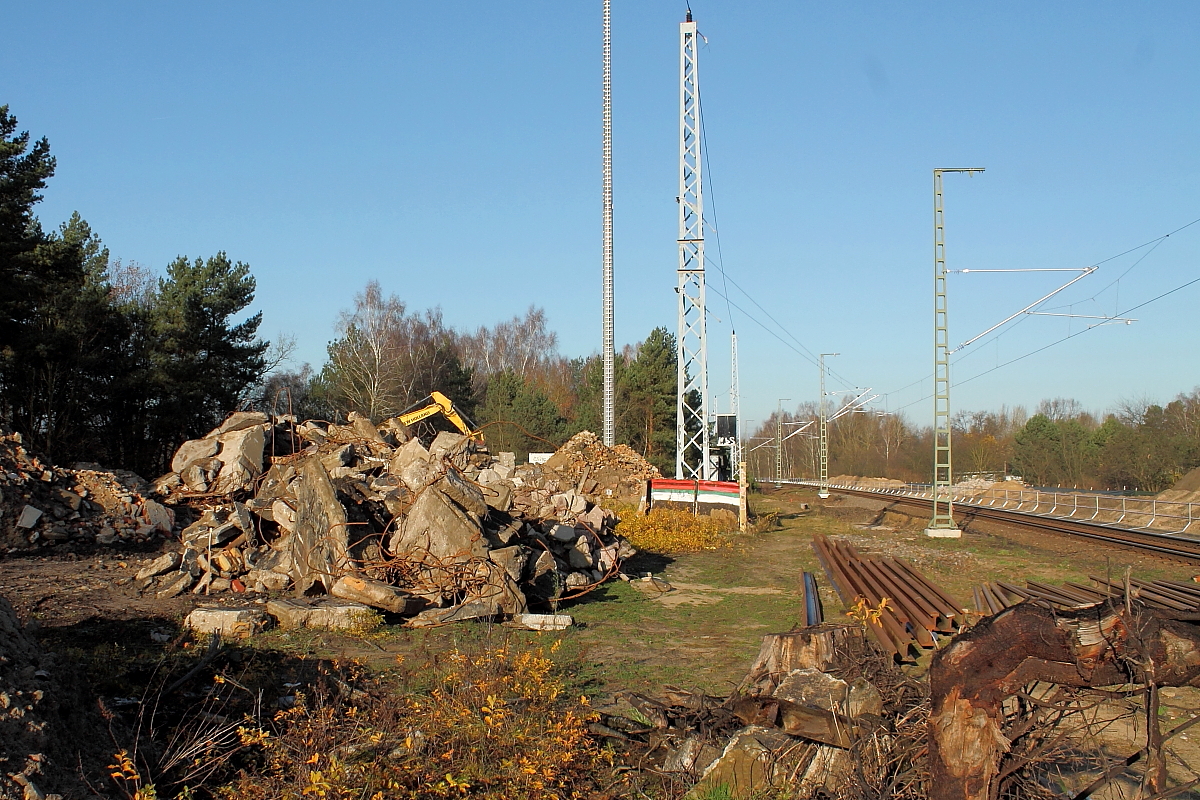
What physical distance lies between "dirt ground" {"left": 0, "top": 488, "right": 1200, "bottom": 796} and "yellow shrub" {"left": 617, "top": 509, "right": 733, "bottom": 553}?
1.76ft

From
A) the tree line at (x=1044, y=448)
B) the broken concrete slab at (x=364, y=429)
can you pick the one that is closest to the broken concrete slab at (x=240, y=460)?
the broken concrete slab at (x=364, y=429)

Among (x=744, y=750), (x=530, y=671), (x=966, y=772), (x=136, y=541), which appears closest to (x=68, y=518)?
(x=136, y=541)

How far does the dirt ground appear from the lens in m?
8.19

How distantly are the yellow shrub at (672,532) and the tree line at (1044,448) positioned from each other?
2704 cm

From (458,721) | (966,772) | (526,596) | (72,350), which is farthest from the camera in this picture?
(72,350)

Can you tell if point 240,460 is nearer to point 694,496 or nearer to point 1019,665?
point 694,496

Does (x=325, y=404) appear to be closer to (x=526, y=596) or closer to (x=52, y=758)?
(x=526, y=596)

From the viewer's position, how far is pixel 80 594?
980 cm

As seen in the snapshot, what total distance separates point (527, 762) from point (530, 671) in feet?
5.91

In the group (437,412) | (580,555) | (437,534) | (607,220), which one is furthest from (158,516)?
(607,220)

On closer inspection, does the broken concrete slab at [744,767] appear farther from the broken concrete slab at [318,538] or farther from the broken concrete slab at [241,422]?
the broken concrete slab at [241,422]

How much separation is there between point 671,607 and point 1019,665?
30.6 ft

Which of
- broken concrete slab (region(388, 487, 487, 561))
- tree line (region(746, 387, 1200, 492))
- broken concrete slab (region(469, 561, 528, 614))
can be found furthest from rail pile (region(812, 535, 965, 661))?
tree line (region(746, 387, 1200, 492))

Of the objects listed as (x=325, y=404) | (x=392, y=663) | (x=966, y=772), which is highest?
(x=325, y=404)
